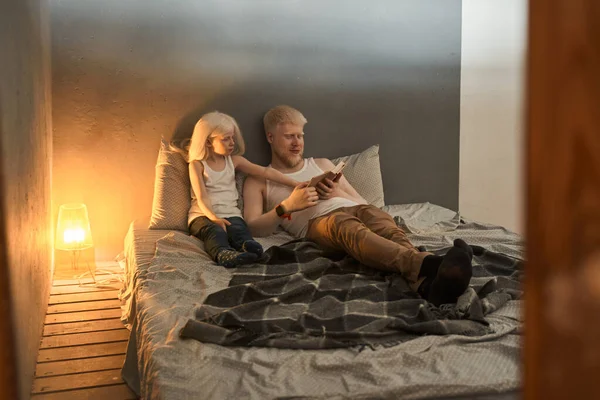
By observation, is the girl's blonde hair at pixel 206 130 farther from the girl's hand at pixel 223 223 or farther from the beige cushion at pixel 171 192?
the girl's hand at pixel 223 223

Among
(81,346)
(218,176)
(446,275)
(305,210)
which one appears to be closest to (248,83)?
(218,176)

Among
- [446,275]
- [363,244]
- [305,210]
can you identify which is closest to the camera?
[446,275]

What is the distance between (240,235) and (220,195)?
32 cm

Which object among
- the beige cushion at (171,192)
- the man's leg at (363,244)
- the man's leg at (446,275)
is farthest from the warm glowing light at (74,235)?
the man's leg at (446,275)

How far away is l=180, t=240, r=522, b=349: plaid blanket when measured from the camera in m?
1.97

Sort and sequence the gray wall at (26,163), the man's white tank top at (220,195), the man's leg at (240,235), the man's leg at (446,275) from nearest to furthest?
the gray wall at (26,163) < the man's leg at (446,275) < the man's leg at (240,235) < the man's white tank top at (220,195)

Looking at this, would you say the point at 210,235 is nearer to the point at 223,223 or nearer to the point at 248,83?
the point at 223,223

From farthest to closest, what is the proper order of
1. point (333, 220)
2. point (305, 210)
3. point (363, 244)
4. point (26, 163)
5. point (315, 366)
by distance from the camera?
1. point (305, 210)
2. point (333, 220)
3. point (363, 244)
4. point (26, 163)
5. point (315, 366)

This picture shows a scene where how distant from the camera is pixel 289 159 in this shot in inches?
139

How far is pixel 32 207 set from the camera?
2510 mm

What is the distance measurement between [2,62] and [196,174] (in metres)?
1.52

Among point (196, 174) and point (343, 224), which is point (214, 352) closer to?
point (343, 224)

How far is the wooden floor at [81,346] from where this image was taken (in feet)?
7.70

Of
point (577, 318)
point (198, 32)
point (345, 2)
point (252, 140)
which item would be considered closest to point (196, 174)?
point (252, 140)
